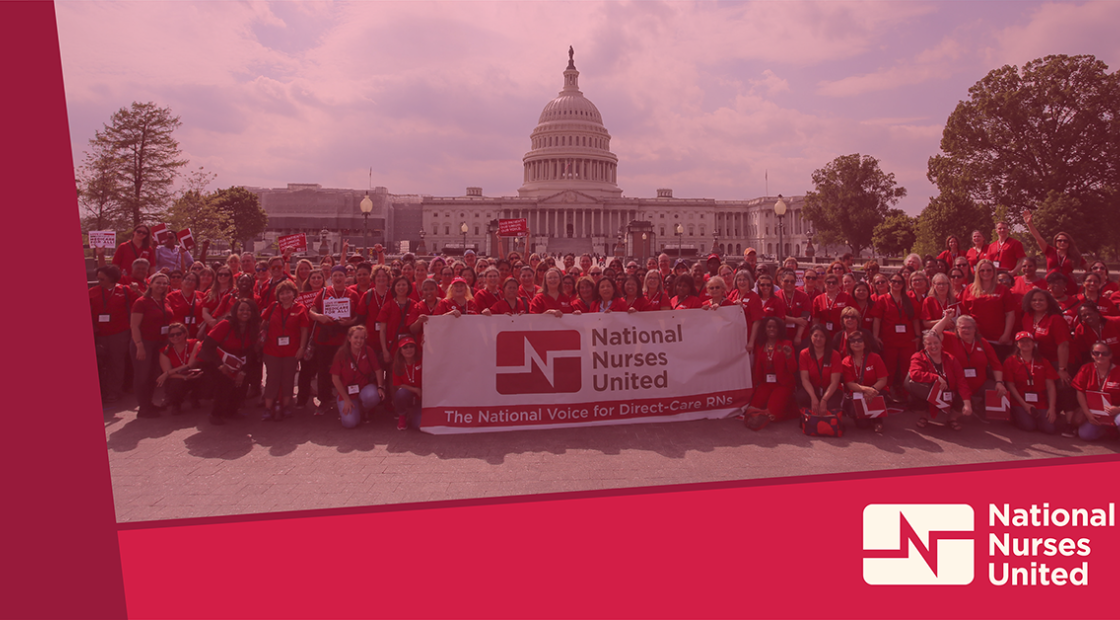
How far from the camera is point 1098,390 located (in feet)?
22.7

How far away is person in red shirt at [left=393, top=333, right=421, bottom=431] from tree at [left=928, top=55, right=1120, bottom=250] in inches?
1469

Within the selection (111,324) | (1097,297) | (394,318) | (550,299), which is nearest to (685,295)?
(550,299)

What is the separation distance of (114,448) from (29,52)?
4619mm

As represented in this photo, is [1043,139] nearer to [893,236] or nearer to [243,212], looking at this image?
[893,236]

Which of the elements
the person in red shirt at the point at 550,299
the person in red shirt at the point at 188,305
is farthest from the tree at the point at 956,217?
the person in red shirt at the point at 188,305

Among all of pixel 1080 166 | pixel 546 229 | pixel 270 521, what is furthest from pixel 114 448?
pixel 546 229

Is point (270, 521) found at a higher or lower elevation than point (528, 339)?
lower

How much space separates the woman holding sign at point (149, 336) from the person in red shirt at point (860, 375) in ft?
31.0

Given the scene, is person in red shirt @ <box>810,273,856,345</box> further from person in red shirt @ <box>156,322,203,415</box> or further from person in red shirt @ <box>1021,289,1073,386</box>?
person in red shirt @ <box>156,322,203,415</box>

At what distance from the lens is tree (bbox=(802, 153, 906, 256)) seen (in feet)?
192

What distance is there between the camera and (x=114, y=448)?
22.7ft

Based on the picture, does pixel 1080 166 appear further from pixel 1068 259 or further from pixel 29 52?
pixel 29 52

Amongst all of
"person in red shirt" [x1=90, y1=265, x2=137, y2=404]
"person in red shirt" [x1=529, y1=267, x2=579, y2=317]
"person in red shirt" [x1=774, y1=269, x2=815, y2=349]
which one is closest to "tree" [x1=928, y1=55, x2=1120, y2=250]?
"person in red shirt" [x1=774, y1=269, x2=815, y2=349]

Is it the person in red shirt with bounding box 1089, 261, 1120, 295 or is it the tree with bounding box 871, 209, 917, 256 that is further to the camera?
the tree with bounding box 871, 209, 917, 256
